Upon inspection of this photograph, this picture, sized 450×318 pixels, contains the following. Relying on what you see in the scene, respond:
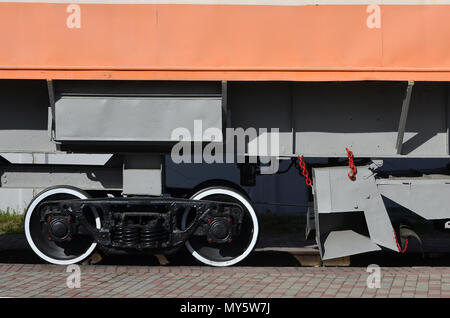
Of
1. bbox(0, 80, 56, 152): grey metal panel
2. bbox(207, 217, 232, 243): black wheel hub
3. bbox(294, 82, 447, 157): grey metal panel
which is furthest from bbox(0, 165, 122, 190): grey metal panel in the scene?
bbox(294, 82, 447, 157): grey metal panel

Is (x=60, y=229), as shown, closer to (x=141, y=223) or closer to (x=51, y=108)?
(x=141, y=223)

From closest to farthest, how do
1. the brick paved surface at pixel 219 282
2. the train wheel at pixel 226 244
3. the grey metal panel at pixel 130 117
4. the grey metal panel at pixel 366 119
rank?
the brick paved surface at pixel 219 282 → the grey metal panel at pixel 130 117 → the grey metal panel at pixel 366 119 → the train wheel at pixel 226 244

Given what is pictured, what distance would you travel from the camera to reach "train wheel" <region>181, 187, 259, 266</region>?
7.05 metres

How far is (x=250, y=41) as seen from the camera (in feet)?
21.2

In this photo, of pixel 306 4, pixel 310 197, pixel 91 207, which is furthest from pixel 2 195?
pixel 306 4

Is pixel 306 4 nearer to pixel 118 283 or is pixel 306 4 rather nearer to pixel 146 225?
pixel 146 225

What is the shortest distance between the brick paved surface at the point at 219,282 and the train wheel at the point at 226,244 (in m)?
0.19

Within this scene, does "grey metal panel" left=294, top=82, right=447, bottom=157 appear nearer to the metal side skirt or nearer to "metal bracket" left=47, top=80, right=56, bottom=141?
the metal side skirt

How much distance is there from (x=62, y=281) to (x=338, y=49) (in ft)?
12.8

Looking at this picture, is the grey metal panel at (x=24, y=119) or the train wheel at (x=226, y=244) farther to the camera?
the train wheel at (x=226, y=244)

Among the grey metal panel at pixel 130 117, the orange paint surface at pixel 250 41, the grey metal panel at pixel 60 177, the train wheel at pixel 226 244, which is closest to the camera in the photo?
the orange paint surface at pixel 250 41

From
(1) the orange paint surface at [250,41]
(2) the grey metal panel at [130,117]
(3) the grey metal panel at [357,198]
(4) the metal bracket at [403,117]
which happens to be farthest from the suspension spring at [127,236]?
(4) the metal bracket at [403,117]

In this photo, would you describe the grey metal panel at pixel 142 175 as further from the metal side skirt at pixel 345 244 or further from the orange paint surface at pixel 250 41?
the metal side skirt at pixel 345 244

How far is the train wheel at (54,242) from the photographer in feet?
23.3
